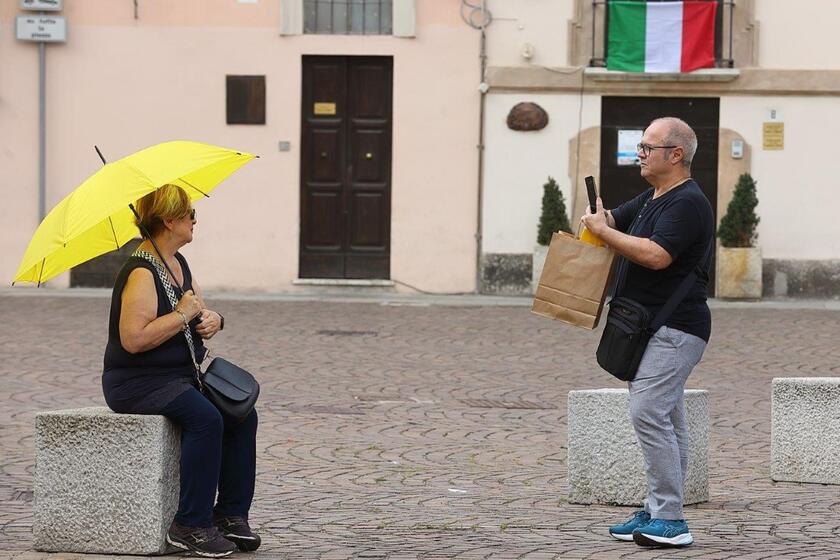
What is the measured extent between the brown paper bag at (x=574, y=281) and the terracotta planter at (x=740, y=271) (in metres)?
14.8

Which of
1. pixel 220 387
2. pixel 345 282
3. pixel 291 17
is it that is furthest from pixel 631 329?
pixel 291 17

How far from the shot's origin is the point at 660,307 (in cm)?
674

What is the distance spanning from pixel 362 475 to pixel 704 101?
1384 cm

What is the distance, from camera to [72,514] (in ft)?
21.3

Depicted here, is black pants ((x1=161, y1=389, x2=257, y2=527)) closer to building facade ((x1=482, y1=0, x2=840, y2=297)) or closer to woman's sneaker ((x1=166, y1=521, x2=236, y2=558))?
woman's sneaker ((x1=166, y1=521, x2=236, y2=558))

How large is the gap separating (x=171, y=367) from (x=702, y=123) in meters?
16.1

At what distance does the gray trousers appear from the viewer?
264 inches

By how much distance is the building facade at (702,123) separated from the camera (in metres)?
21.7

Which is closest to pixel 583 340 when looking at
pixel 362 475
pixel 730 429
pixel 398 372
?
pixel 398 372

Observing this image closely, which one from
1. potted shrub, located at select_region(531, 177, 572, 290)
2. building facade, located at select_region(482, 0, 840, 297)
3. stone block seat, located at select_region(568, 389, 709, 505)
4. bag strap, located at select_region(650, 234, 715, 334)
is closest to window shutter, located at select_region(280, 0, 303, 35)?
building facade, located at select_region(482, 0, 840, 297)

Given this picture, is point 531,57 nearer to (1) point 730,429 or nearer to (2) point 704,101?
(2) point 704,101

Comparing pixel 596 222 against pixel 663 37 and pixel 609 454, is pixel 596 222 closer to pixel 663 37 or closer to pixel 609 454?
pixel 609 454

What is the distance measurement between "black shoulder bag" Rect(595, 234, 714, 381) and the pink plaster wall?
49.9ft

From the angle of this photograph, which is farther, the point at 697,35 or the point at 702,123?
the point at 702,123
